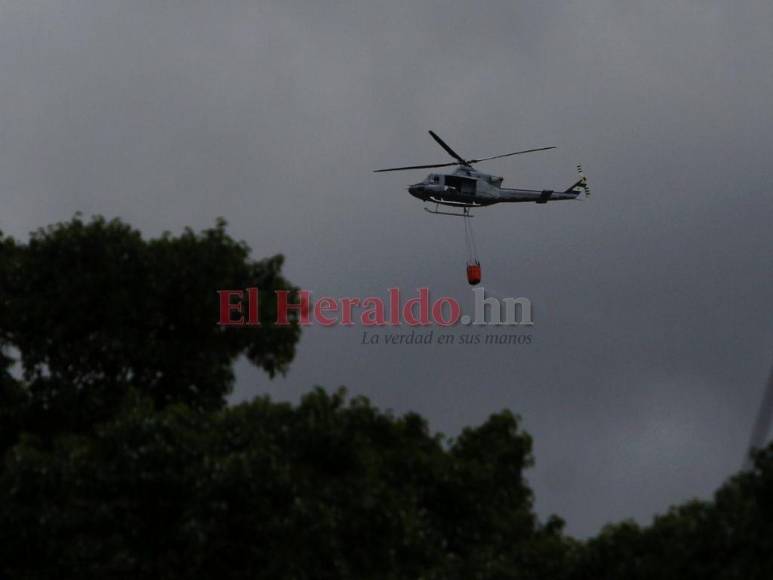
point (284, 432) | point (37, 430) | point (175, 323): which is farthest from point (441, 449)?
point (37, 430)

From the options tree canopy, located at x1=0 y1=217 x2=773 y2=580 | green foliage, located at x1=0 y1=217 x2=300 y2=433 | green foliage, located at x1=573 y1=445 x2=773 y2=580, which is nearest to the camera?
green foliage, located at x1=573 y1=445 x2=773 y2=580

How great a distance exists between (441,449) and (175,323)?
6271mm

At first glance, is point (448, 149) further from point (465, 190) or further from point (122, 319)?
point (122, 319)

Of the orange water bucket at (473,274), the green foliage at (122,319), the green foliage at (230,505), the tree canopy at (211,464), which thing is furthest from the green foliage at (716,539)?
the orange water bucket at (473,274)

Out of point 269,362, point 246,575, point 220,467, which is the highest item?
point 269,362

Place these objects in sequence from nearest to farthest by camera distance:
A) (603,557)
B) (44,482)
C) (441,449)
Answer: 1. (603,557)
2. (44,482)
3. (441,449)

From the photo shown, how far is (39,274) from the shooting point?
33.9 m

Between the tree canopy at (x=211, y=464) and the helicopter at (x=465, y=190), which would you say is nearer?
the tree canopy at (x=211, y=464)

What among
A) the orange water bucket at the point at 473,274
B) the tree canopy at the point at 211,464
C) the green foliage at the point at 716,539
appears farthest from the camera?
the orange water bucket at the point at 473,274

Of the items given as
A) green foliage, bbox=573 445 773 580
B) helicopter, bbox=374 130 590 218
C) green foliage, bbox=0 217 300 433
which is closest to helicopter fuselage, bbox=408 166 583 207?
helicopter, bbox=374 130 590 218

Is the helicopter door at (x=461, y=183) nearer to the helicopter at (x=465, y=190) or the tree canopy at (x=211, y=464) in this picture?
the helicopter at (x=465, y=190)

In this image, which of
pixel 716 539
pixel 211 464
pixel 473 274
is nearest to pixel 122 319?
pixel 211 464

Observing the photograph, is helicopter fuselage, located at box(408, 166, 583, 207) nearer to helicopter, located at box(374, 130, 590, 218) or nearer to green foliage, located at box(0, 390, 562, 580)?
helicopter, located at box(374, 130, 590, 218)

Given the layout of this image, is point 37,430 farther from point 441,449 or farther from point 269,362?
point 441,449
